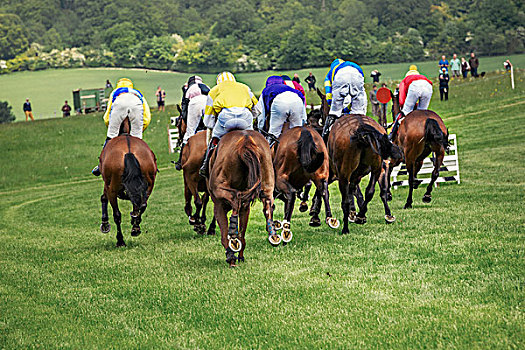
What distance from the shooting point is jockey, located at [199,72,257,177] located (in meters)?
9.31

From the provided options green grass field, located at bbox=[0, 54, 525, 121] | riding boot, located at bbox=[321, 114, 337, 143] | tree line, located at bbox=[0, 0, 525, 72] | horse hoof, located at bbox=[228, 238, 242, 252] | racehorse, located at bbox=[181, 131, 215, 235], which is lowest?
horse hoof, located at bbox=[228, 238, 242, 252]

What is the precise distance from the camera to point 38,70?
84.8 meters

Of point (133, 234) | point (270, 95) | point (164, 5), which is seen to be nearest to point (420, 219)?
point (270, 95)

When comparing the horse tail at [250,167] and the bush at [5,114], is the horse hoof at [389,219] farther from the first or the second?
the bush at [5,114]

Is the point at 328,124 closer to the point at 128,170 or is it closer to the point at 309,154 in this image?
the point at 309,154

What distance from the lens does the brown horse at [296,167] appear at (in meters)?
10.3

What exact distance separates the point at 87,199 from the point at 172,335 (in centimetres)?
1677

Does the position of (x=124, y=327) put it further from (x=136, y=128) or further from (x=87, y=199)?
(x=87, y=199)

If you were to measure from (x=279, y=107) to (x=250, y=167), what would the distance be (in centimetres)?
298

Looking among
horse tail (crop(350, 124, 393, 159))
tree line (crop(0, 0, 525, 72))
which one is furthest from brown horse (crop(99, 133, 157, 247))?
tree line (crop(0, 0, 525, 72))

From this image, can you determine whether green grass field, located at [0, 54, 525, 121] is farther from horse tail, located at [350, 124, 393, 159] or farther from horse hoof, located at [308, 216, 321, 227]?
horse tail, located at [350, 124, 393, 159]

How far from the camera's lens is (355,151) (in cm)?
1066

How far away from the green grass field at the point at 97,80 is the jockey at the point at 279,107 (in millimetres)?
50711

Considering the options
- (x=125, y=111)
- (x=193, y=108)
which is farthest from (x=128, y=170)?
(x=193, y=108)
